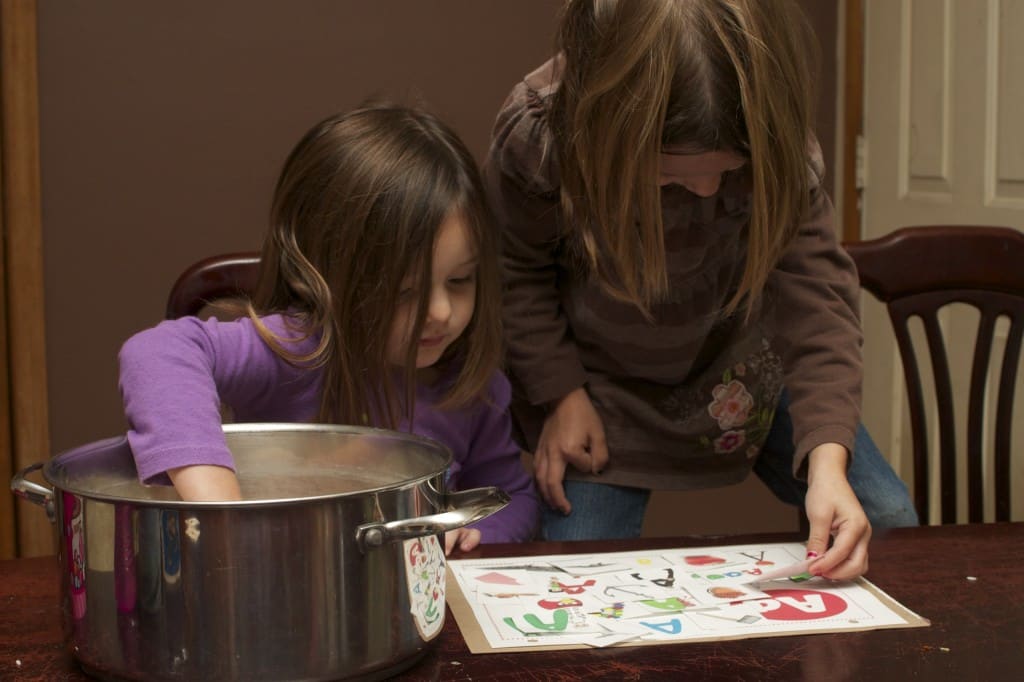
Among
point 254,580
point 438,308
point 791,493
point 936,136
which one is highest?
point 936,136

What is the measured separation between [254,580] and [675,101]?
0.52 m

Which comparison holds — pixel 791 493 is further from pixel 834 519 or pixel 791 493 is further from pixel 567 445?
pixel 834 519

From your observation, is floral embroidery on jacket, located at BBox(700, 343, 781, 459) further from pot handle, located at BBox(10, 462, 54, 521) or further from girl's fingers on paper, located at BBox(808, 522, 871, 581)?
pot handle, located at BBox(10, 462, 54, 521)

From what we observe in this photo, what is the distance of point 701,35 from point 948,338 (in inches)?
55.6

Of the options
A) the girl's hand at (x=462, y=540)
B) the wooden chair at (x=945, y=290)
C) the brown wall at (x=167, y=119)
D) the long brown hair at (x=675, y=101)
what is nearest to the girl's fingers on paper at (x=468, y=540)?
the girl's hand at (x=462, y=540)

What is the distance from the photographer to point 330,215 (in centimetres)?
105

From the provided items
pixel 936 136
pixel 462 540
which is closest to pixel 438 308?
pixel 462 540

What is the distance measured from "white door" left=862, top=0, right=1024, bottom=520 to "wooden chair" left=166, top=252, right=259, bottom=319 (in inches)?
50.6

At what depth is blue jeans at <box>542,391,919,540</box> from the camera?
124 centimetres

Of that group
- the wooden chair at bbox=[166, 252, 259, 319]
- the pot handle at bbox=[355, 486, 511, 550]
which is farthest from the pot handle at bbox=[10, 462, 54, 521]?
the wooden chair at bbox=[166, 252, 259, 319]

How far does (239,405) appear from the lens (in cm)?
107

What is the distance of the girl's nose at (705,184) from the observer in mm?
1016

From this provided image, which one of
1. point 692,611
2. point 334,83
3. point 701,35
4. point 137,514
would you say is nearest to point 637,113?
point 701,35

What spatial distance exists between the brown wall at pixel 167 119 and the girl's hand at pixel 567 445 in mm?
963
